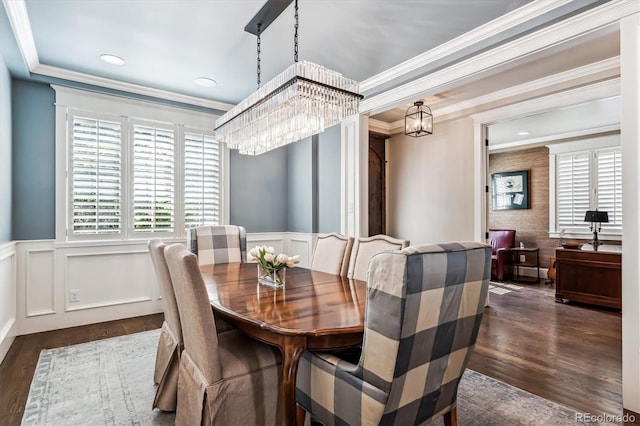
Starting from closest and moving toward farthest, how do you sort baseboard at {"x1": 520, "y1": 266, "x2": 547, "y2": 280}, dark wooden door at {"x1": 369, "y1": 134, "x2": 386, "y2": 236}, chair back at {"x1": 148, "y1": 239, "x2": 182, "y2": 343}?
chair back at {"x1": 148, "y1": 239, "x2": 182, "y2": 343}
dark wooden door at {"x1": 369, "y1": 134, "x2": 386, "y2": 236}
baseboard at {"x1": 520, "y1": 266, "x2": 547, "y2": 280}

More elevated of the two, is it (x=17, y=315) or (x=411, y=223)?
(x=411, y=223)

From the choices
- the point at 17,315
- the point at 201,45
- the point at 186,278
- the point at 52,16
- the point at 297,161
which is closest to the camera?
the point at 186,278

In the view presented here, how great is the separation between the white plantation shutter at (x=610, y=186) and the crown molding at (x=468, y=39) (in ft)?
14.5

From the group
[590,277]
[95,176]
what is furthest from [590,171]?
[95,176]

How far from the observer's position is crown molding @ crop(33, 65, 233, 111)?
135 inches

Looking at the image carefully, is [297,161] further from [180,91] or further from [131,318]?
[131,318]

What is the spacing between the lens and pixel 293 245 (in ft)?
16.4

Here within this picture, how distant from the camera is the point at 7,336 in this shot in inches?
116

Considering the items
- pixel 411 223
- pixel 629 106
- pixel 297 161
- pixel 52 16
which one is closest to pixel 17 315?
pixel 52 16

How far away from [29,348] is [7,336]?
196 millimetres

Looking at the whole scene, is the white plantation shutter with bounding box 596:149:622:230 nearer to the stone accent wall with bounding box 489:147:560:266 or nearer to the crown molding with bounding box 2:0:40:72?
the stone accent wall with bounding box 489:147:560:266

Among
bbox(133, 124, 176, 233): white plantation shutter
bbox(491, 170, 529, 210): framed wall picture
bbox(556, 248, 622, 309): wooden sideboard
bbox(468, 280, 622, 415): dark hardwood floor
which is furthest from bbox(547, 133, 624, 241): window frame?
bbox(133, 124, 176, 233): white plantation shutter

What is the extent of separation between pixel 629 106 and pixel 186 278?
8.64ft

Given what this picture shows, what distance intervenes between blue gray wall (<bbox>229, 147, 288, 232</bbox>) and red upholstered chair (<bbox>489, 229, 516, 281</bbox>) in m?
3.87
